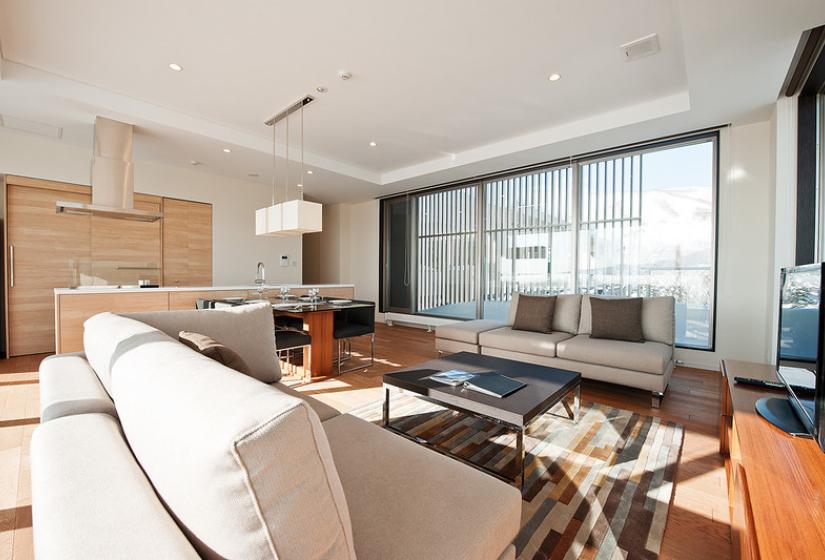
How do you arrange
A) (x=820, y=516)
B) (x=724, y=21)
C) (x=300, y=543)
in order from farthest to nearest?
(x=724, y=21) → (x=820, y=516) → (x=300, y=543)

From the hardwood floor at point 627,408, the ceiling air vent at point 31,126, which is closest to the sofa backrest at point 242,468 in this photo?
the hardwood floor at point 627,408

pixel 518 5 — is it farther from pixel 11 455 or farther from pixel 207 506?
pixel 11 455

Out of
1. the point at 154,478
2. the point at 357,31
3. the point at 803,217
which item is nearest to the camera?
the point at 154,478

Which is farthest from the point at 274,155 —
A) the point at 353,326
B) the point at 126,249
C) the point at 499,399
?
the point at 499,399

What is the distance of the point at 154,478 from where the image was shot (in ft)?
2.21

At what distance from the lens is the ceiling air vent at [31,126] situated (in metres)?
Answer: 3.83

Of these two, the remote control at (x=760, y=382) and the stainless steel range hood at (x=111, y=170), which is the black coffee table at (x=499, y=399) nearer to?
the remote control at (x=760, y=382)

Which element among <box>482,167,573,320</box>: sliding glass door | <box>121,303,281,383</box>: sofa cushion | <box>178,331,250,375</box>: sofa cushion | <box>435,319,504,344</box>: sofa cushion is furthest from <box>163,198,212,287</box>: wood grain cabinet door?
<box>178,331,250,375</box>: sofa cushion

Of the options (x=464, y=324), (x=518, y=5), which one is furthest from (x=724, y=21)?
(x=464, y=324)

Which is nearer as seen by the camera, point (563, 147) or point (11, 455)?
point (11, 455)

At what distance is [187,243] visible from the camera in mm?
5559

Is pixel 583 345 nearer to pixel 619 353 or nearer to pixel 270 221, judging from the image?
pixel 619 353

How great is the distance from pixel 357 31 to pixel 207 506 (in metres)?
3.07

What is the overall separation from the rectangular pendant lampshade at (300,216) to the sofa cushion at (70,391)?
7.08 ft
